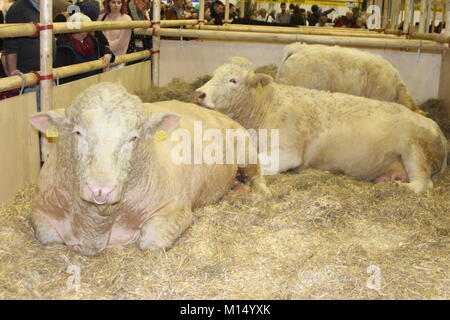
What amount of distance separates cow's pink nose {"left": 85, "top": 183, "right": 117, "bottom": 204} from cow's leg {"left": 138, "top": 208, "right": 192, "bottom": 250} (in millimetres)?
563

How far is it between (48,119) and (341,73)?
4.76 metres

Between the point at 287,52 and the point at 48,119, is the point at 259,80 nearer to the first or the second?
the point at 287,52

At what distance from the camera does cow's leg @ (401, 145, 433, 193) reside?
16.2ft

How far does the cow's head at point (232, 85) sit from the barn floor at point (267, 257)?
1663mm

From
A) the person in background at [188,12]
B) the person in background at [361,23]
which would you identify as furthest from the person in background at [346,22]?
the person in background at [188,12]

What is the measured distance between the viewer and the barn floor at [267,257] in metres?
2.79

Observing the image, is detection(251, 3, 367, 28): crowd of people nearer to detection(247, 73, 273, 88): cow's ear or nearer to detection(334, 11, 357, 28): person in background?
detection(334, 11, 357, 28): person in background

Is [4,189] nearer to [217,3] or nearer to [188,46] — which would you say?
[188,46]

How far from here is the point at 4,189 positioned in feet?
12.6

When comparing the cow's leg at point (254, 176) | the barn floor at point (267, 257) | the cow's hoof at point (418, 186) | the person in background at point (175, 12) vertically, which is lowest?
the cow's hoof at point (418, 186)

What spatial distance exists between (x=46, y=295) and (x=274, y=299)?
109cm

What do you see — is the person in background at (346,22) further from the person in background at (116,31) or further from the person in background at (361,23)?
the person in background at (116,31)

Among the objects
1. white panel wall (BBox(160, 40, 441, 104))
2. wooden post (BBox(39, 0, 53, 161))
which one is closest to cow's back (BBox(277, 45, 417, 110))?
white panel wall (BBox(160, 40, 441, 104))

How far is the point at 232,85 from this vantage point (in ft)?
18.7
